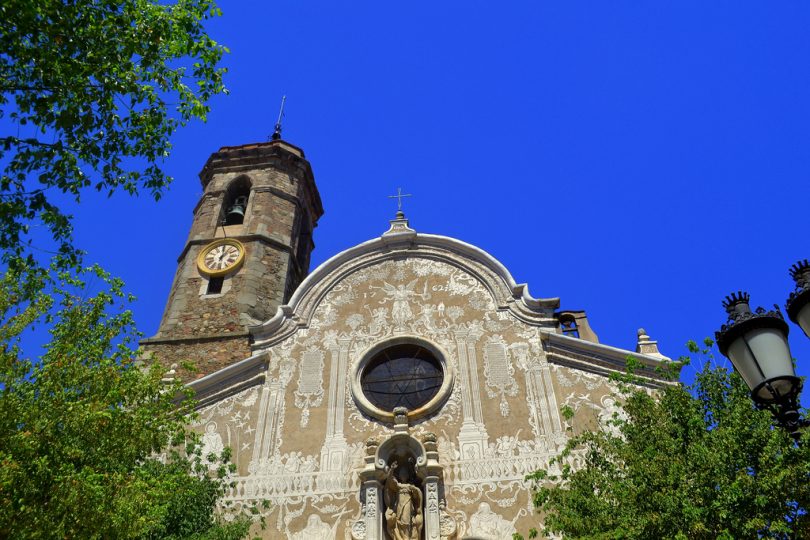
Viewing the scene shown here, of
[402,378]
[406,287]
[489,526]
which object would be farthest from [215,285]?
[489,526]

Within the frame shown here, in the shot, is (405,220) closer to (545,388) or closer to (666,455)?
(545,388)

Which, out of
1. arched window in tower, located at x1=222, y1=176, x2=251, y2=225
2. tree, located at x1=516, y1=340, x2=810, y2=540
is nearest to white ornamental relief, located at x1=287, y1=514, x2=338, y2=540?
tree, located at x1=516, y1=340, x2=810, y2=540

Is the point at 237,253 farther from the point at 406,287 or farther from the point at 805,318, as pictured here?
the point at 805,318


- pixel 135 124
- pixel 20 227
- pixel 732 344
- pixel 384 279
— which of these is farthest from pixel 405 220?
pixel 732 344

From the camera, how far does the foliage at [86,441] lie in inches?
338

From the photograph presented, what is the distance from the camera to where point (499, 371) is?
15.2 meters

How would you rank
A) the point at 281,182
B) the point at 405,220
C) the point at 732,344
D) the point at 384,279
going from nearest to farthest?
the point at 732,344, the point at 384,279, the point at 405,220, the point at 281,182

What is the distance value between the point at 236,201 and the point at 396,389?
10.6 metres

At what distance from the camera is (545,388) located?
14766 millimetres

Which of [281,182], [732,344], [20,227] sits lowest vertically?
[732,344]

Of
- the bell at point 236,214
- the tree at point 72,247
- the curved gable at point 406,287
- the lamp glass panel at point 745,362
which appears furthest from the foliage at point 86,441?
the bell at point 236,214

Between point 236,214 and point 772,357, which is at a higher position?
point 236,214

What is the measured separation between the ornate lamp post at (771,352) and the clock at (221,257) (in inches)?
665

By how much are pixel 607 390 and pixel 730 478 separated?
207 inches
